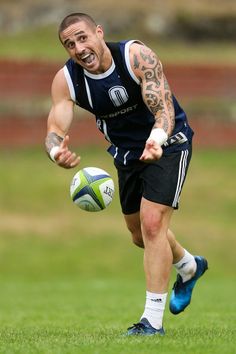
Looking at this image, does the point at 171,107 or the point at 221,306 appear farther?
the point at 221,306

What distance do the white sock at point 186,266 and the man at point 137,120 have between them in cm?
122

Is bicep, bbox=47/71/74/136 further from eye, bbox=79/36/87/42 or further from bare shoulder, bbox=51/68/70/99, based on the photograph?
eye, bbox=79/36/87/42

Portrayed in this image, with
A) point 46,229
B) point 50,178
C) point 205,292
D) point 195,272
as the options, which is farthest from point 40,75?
point 195,272

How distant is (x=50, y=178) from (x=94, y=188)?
1940cm

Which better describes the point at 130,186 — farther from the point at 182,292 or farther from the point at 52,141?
the point at 182,292

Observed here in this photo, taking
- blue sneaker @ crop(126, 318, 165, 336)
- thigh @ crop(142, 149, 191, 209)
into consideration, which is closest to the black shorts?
thigh @ crop(142, 149, 191, 209)

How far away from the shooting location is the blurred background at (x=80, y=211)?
17469 millimetres

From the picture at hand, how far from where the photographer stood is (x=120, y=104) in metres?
8.61

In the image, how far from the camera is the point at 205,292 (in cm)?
1645

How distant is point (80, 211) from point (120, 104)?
1723cm

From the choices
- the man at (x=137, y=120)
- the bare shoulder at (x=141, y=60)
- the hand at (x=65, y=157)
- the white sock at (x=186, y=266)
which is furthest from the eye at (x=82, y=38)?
the white sock at (x=186, y=266)

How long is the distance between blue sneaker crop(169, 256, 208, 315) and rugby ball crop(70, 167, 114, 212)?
158 centimetres

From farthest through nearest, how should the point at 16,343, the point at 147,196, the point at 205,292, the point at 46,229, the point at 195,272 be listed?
the point at 46,229 < the point at 205,292 < the point at 195,272 < the point at 147,196 < the point at 16,343

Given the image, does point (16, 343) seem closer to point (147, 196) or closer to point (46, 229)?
point (147, 196)
